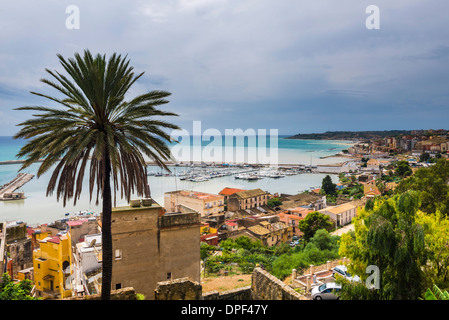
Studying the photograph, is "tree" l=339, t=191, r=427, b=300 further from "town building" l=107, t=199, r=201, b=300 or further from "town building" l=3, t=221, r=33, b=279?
"town building" l=3, t=221, r=33, b=279

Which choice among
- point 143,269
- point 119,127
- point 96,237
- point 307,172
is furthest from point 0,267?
point 307,172

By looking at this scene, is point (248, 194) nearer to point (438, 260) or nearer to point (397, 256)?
point (438, 260)

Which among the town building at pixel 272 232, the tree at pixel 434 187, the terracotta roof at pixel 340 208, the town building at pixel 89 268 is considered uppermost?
the tree at pixel 434 187

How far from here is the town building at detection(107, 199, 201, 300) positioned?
1173 centimetres

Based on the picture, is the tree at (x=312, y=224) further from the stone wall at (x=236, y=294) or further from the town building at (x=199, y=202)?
the stone wall at (x=236, y=294)

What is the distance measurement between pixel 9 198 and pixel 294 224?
60.1m

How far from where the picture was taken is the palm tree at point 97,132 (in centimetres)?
729

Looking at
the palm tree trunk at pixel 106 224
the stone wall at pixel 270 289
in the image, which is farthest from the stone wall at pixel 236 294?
the palm tree trunk at pixel 106 224

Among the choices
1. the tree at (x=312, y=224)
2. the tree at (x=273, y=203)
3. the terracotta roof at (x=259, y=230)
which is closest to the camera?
the tree at (x=312, y=224)

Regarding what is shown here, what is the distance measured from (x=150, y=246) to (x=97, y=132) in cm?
639

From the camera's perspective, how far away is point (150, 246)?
12.2 metres

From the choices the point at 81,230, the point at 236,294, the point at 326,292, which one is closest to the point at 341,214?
the point at 326,292

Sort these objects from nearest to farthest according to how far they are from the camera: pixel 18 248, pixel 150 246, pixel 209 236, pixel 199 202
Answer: pixel 150 246, pixel 18 248, pixel 209 236, pixel 199 202

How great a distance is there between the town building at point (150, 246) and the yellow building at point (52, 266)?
9.70m
